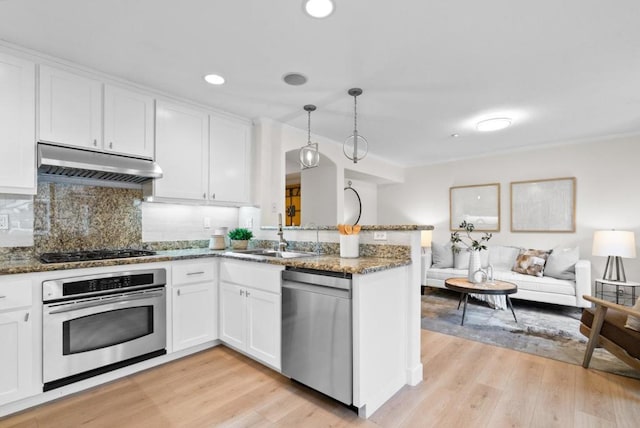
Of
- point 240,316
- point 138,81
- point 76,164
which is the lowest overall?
point 240,316

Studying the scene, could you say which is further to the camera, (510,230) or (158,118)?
(510,230)

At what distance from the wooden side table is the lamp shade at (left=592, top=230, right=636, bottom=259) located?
1.18 feet

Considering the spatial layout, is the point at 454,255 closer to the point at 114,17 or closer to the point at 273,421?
the point at 273,421

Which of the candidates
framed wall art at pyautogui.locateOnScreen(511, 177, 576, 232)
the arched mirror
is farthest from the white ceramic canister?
framed wall art at pyautogui.locateOnScreen(511, 177, 576, 232)

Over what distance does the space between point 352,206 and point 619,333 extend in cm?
437

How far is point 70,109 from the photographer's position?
2303 mm

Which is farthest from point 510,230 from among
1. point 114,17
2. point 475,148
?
point 114,17

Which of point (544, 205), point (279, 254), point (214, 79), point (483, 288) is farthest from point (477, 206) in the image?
point (214, 79)

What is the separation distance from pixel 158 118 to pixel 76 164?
0.82 metres

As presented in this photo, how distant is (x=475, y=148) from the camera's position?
494 cm

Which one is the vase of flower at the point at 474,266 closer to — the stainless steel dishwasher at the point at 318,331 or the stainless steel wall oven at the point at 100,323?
the stainless steel dishwasher at the point at 318,331

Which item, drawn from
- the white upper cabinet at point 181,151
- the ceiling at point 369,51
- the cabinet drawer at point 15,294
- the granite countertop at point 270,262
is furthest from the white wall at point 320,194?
the cabinet drawer at point 15,294

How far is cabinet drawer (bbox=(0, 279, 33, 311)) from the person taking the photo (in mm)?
1769

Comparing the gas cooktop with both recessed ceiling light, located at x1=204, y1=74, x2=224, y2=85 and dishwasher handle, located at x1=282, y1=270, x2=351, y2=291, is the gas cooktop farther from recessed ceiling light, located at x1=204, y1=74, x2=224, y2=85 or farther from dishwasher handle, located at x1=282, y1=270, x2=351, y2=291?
recessed ceiling light, located at x1=204, y1=74, x2=224, y2=85
